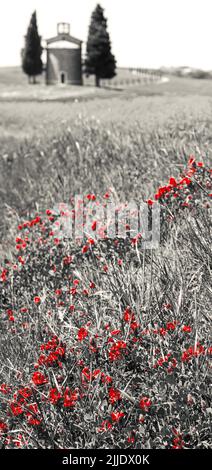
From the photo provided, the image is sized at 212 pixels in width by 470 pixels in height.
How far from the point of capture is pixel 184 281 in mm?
3459

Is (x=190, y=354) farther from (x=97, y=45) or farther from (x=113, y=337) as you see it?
(x=97, y=45)

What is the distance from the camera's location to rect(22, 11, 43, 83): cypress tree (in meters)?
63.7

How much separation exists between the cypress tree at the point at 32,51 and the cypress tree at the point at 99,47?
10009mm

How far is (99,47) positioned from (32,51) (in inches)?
540

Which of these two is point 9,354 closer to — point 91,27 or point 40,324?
point 40,324

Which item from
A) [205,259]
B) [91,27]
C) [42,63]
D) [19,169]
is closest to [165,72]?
[42,63]

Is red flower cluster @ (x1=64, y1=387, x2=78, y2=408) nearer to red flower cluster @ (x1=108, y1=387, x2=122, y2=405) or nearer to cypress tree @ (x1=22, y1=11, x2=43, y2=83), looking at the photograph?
red flower cluster @ (x1=108, y1=387, x2=122, y2=405)

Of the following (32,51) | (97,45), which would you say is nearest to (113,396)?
(97,45)

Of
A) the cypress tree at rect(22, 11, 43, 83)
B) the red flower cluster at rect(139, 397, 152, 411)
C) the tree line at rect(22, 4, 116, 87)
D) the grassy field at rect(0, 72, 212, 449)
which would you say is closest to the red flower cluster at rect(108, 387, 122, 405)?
the grassy field at rect(0, 72, 212, 449)

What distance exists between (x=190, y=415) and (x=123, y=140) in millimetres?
6691

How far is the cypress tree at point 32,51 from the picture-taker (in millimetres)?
63719

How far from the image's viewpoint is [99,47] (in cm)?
5400

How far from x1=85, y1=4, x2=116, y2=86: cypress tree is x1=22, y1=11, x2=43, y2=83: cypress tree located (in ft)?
32.8
